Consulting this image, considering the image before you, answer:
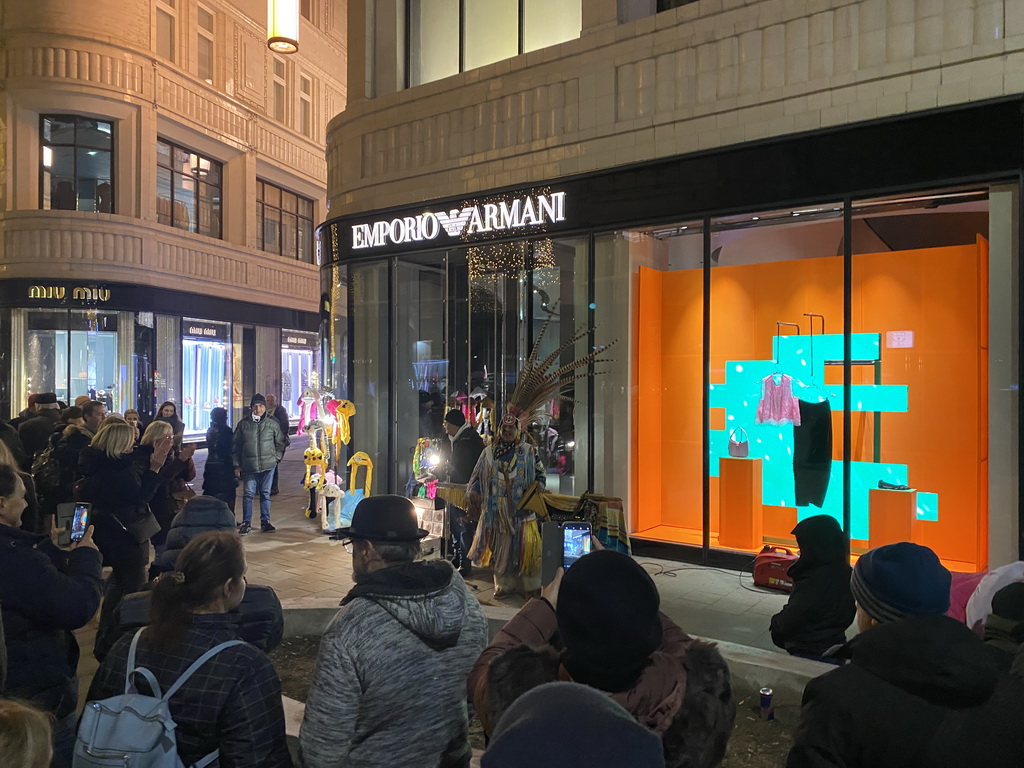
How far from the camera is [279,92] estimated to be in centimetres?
2448

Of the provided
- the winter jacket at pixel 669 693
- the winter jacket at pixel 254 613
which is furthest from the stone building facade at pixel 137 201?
the winter jacket at pixel 669 693

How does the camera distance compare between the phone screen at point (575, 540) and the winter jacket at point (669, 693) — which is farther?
the phone screen at point (575, 540)

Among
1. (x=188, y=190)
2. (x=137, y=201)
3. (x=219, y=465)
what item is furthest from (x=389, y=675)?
(x=188, y=190)

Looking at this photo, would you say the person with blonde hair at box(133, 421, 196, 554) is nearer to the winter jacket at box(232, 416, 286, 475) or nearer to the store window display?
the winter jacket at box(232, 416, 286, 475)

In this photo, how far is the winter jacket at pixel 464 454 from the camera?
7.94m

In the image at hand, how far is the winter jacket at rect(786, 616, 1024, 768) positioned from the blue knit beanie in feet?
1.66

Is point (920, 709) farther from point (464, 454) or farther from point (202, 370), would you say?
point (202, 370)

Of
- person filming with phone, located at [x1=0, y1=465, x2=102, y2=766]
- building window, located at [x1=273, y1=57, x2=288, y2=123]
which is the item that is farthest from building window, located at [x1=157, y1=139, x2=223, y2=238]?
person filming with phone, located at [x1=0, y1=465, x2=102, y2=766]

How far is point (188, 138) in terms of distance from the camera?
68.7ft

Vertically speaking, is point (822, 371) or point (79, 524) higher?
point (822, 371)

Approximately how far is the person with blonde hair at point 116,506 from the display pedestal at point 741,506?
20.1 feet

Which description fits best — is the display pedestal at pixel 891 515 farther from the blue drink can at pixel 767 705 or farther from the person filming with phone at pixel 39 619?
the person filming with phone at pixel 39 619

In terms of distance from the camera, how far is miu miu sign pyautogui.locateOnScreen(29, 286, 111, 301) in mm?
18156

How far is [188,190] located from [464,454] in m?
17.1
